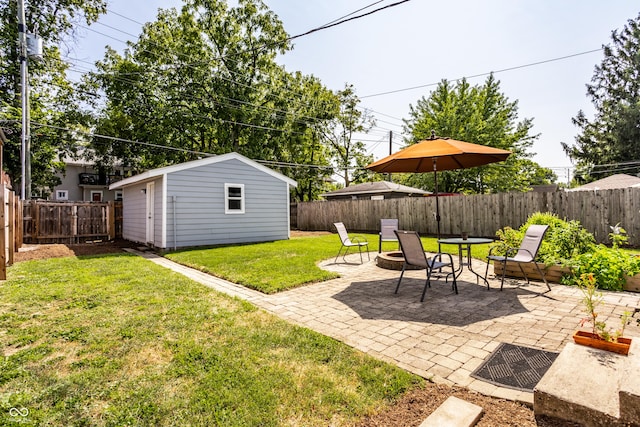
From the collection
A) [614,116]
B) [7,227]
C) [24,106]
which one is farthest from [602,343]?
[614,116]

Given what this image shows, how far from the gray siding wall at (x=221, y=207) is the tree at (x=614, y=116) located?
24.4 metres

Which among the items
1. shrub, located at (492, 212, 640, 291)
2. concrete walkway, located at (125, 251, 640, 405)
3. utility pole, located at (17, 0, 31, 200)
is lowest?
concrete walkway, located at (125, 251, 640, 405)

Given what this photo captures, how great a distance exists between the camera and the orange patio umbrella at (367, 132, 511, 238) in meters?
4.89

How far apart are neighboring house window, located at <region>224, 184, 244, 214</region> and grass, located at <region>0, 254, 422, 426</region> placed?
7373 mm

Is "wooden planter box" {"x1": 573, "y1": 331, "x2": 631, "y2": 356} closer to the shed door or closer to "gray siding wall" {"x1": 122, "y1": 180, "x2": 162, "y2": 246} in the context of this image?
"gray siding wall" {"x1": 122, "y1": 180, "x2": 162, "y2": 246}

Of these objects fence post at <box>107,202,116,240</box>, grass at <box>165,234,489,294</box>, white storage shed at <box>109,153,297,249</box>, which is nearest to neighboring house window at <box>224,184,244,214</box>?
white storage shed at <box>109,153,297,249</box>

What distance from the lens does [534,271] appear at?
5418mm

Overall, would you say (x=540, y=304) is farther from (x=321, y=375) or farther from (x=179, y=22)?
(x=179, y=22)

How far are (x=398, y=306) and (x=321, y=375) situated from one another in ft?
6.53

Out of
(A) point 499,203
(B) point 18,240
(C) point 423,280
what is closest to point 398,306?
(C) point 423,280

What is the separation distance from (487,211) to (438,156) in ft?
28.4

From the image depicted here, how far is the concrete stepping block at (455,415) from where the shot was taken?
1788mm

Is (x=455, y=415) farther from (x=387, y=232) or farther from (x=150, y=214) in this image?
(x=150, y=214)

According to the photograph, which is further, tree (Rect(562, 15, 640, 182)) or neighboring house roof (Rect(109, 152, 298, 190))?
tree (Rect(562, 15, 640, 182))
